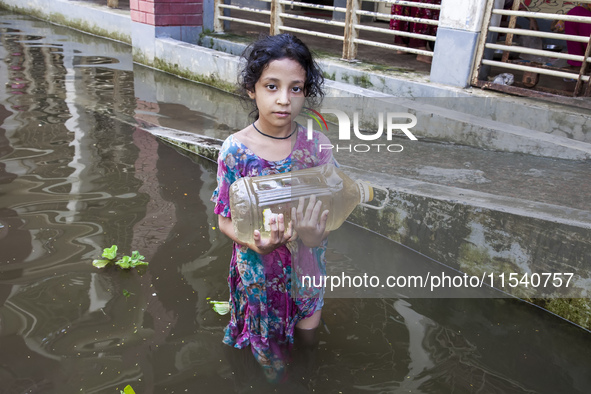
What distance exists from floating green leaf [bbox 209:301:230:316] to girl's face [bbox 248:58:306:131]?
1363 millimetres

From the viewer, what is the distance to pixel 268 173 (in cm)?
212

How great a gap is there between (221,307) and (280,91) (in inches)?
59.3

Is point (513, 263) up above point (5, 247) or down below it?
above

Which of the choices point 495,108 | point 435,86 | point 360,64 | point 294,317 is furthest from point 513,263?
point 360,64

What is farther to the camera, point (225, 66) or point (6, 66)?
point (6, 66)

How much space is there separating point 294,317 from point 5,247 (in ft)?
7.22

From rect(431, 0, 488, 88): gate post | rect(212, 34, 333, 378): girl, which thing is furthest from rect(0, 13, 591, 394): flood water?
rect(431, 0, 488, 88): gate post

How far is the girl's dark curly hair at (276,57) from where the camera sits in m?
1.98

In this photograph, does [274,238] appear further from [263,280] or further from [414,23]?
[414,23]

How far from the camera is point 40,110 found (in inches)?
245

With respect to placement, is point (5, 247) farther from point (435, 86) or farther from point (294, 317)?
point (435, 86)

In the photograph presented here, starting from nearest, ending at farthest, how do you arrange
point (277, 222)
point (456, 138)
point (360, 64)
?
point (277, 222) → point (456, 138) → point (360, 64)

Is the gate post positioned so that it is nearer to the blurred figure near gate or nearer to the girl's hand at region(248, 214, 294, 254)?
the blurred figure near gate

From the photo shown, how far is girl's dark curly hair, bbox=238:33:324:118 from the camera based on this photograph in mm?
1977
